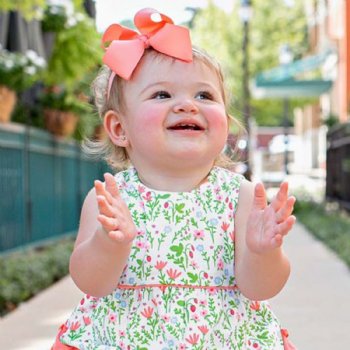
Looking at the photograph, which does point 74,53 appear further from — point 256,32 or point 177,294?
point 256,32

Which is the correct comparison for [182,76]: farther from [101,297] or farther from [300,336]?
[300,336]

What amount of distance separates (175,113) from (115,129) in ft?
0.98

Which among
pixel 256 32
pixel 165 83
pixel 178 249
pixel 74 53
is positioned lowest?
pixel 178 249

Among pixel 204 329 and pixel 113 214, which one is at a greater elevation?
pixel 113 214

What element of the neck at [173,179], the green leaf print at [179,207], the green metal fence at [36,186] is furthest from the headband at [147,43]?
the green metal fence at [36,186]

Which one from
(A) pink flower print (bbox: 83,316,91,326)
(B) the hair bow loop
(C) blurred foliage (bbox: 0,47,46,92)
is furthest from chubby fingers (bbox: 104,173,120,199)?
(C) blurred foliage (bbox: 0,47,46,92)

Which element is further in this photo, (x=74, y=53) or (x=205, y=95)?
(x=74, y=53)

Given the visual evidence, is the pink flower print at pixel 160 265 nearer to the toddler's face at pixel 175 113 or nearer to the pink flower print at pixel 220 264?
the pink flower print at pixel 220 264

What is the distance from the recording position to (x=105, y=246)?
2553 millimetres

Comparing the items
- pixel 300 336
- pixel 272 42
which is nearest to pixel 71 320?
pixel 300 336

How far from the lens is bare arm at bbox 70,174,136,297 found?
8.11 ft

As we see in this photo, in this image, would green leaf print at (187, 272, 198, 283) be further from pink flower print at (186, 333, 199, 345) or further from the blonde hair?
the blonde hair

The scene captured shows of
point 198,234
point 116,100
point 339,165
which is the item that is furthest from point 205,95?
point 339,165

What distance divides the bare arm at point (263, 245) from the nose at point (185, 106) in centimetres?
30
